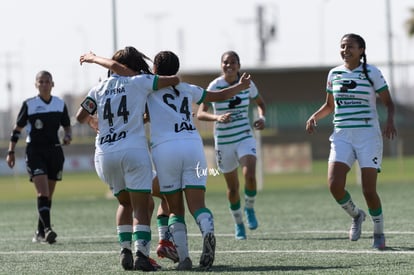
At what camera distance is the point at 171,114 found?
10141mm

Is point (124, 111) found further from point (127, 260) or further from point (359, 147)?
point (359, 147)

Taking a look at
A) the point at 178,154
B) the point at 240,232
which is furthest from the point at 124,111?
the point at 240,232

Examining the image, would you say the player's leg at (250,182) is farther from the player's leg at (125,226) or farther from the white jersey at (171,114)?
the white jersey at (171,114)

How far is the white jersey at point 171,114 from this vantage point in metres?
10.1

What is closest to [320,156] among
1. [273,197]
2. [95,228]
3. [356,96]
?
[273,197]

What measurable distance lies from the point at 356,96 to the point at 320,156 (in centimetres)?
4961

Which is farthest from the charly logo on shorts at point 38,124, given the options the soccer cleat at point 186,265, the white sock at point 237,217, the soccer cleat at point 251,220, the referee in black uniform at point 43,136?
the soccer cleat at point 186,265

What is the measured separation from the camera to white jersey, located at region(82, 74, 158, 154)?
10.1 m

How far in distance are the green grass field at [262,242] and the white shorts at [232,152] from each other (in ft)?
2.97

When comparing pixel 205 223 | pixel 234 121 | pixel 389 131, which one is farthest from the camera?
pixel 234 121

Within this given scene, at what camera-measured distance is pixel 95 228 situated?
54.1ft

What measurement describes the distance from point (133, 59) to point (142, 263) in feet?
6.31

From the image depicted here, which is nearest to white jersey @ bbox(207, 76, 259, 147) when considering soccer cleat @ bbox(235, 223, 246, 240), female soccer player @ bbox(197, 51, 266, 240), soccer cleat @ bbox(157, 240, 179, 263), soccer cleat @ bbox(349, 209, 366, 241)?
female soccer player @ bbox(197, 51, 266, 240)

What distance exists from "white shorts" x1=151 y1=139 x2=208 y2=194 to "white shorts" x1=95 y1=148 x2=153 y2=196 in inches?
4.3
